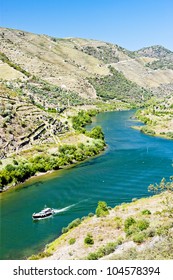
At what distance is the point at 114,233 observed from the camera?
134 ft

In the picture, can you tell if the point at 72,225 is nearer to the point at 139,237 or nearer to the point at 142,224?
the point at 142,224

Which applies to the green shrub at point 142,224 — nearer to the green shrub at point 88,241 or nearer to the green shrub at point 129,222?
the green shrub at point 129,222

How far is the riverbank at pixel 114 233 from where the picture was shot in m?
34.5

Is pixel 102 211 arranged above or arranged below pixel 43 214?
above

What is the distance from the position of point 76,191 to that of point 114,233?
63.8 ft

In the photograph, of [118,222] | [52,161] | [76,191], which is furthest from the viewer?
[52,161]

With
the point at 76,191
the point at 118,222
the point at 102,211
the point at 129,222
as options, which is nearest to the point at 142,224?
the point at 129,222

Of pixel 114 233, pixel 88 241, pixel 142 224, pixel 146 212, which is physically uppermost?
pixel 142 224

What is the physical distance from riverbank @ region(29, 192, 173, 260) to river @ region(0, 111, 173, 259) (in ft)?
10.6

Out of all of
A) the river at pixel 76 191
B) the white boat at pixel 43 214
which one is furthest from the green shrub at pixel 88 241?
the white boat at pixel 43 214

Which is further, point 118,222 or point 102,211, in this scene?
point 102,211

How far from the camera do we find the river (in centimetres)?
4552

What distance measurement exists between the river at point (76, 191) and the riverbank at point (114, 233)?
3231mm
